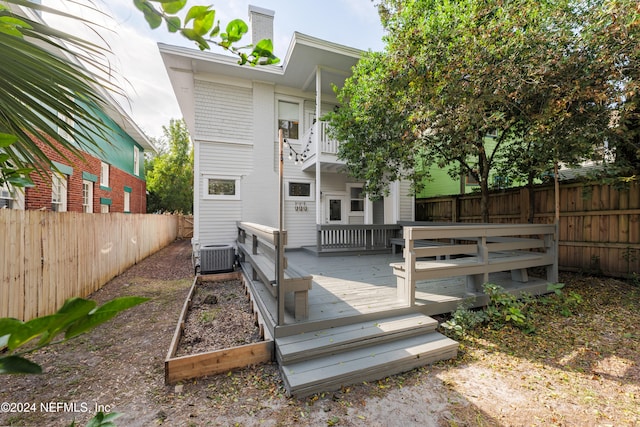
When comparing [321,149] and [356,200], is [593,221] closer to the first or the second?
[356,200]

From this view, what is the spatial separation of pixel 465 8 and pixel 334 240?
550 centimetres

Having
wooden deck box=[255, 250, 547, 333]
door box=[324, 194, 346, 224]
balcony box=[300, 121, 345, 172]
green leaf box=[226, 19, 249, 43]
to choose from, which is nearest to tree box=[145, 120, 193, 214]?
door box=[324, 194, 346, 224]

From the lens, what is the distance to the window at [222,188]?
7.80 m

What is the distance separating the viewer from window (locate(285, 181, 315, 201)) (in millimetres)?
8531

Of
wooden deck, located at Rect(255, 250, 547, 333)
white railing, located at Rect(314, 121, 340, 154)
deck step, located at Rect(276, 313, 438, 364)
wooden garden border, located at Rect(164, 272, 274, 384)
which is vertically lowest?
wooden garden border, located at Rect(164, 272, 274, 384)

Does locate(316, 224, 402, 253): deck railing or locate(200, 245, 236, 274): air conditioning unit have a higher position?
locate(316, 224, 402, 253): deck railing

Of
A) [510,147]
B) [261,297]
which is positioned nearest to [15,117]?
[261,297]

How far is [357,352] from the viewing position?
114 inches

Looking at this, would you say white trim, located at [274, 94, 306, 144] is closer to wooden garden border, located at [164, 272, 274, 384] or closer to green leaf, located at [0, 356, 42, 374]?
wooden garden border, located at [164, 272, 274, 384]

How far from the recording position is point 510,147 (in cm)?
655

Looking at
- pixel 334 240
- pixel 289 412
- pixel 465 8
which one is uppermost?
pixel 465 8

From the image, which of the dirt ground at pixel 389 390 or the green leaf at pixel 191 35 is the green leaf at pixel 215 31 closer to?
the green leaf at pixel 191 35

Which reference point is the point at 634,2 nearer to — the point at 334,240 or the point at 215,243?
the point at 334,240

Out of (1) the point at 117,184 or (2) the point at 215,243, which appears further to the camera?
(1) the point at 117,184
